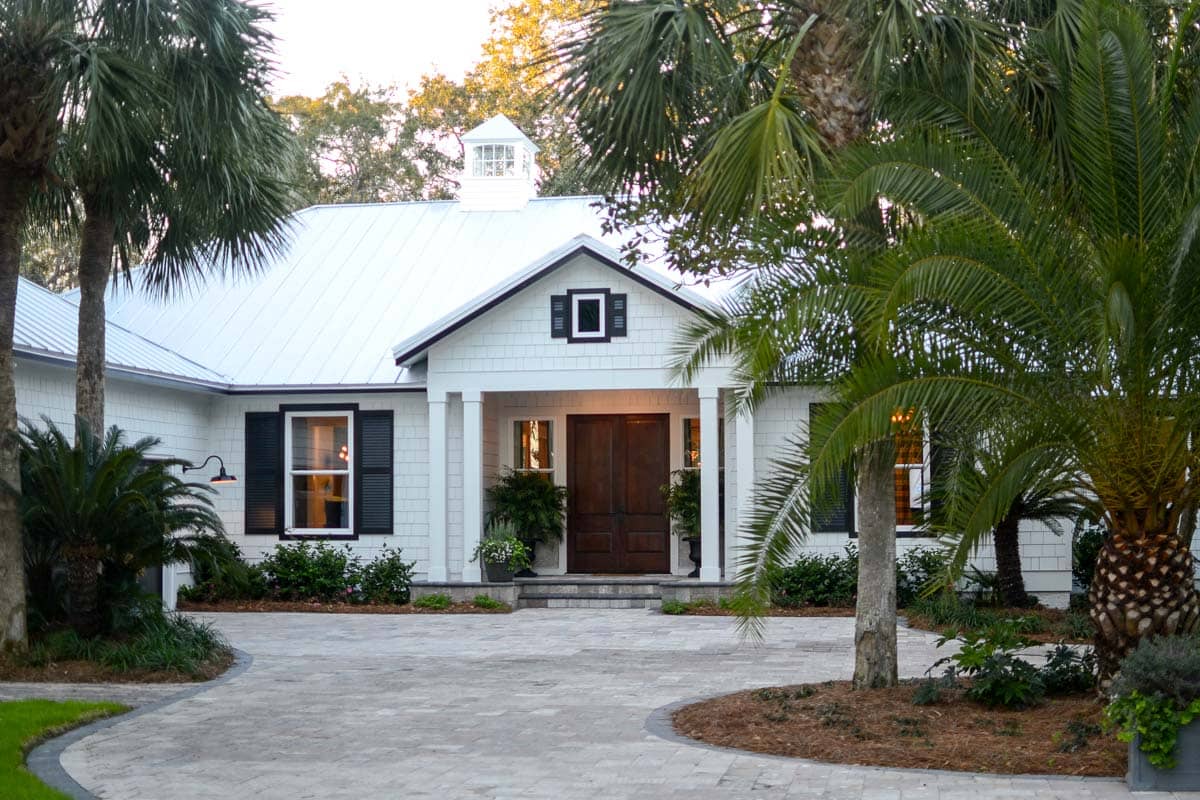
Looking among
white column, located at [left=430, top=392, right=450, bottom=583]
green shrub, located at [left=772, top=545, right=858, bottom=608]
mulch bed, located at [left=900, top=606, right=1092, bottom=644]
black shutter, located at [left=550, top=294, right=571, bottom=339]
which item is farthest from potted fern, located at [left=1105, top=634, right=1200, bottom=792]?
white column, located at [left=430, top=392, right=450, bottom=583]

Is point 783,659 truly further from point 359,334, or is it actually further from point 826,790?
point 359,334

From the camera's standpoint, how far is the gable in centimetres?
1844

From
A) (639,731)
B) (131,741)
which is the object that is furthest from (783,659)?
(131,741)

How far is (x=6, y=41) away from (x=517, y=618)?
9197mm

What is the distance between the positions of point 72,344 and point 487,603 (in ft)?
20.0

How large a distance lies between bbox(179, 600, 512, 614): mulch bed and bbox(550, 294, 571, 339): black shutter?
3721 mm

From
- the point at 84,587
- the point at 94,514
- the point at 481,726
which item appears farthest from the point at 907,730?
the point at 84,587

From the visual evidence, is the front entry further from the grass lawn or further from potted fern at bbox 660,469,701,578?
the grass lawn

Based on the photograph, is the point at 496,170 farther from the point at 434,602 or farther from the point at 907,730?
the point at 907,730

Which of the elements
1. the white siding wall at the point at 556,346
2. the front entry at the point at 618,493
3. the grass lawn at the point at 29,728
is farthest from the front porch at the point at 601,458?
the grass lawn at the point at 29,728

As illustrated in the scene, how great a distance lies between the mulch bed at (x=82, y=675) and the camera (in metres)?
11.4

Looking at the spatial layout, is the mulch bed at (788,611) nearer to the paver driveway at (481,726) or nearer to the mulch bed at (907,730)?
the paver driveway at (481,726)

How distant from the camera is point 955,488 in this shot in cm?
880

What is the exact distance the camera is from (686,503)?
63.4 ft
